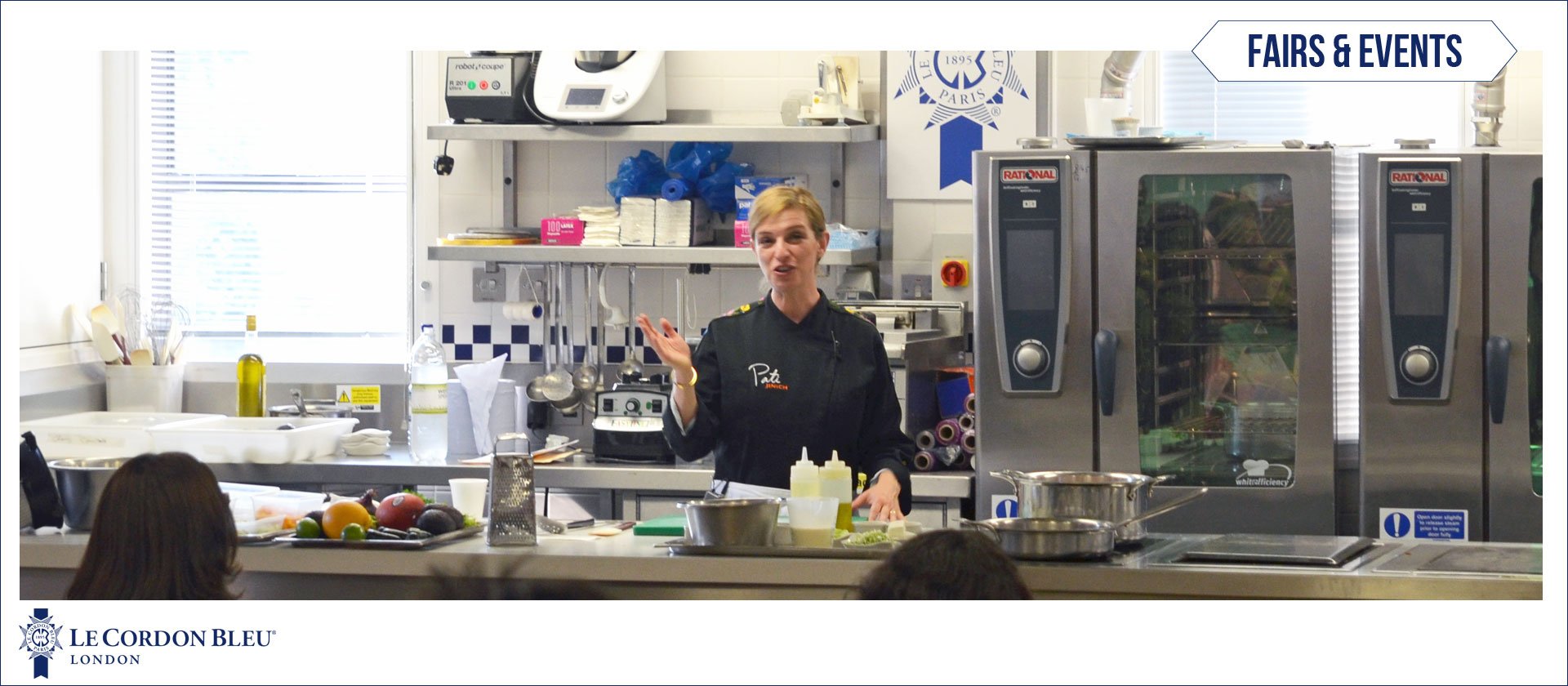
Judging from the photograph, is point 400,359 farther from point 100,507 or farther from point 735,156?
point 100,507

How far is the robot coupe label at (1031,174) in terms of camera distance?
4.34 m

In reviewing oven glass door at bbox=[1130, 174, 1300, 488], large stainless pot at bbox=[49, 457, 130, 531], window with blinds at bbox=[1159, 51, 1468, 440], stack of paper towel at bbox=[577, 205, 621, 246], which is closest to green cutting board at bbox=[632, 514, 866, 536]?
large stainless pot at bbox=[49, 457, 130, 531]

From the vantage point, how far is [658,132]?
16.2 ft

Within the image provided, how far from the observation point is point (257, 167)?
18.2 ft

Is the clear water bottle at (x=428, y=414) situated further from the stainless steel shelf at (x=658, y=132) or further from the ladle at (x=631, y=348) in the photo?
the stainless steel shelf at (x=658, y=132)

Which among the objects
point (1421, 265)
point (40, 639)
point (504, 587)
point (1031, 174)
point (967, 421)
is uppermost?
point (1031, 174)

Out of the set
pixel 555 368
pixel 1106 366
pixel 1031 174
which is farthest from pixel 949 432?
pixel 555 368

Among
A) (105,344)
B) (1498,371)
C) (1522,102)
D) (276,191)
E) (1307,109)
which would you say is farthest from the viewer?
(276,191)

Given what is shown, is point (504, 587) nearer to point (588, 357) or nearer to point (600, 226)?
point (600, 226)

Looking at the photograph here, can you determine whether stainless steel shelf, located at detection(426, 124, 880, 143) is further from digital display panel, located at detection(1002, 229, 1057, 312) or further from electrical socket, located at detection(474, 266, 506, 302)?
digital display panel, located at detection(1002, 229, 1057, 312)

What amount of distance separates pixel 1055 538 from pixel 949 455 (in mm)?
1816

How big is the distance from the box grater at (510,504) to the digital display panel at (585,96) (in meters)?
2.20

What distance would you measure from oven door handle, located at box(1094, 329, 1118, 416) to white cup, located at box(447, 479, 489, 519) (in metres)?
1.85

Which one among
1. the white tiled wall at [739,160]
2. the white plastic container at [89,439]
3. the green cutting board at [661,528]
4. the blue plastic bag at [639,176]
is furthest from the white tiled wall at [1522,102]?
the white plastic container at [89,439]
